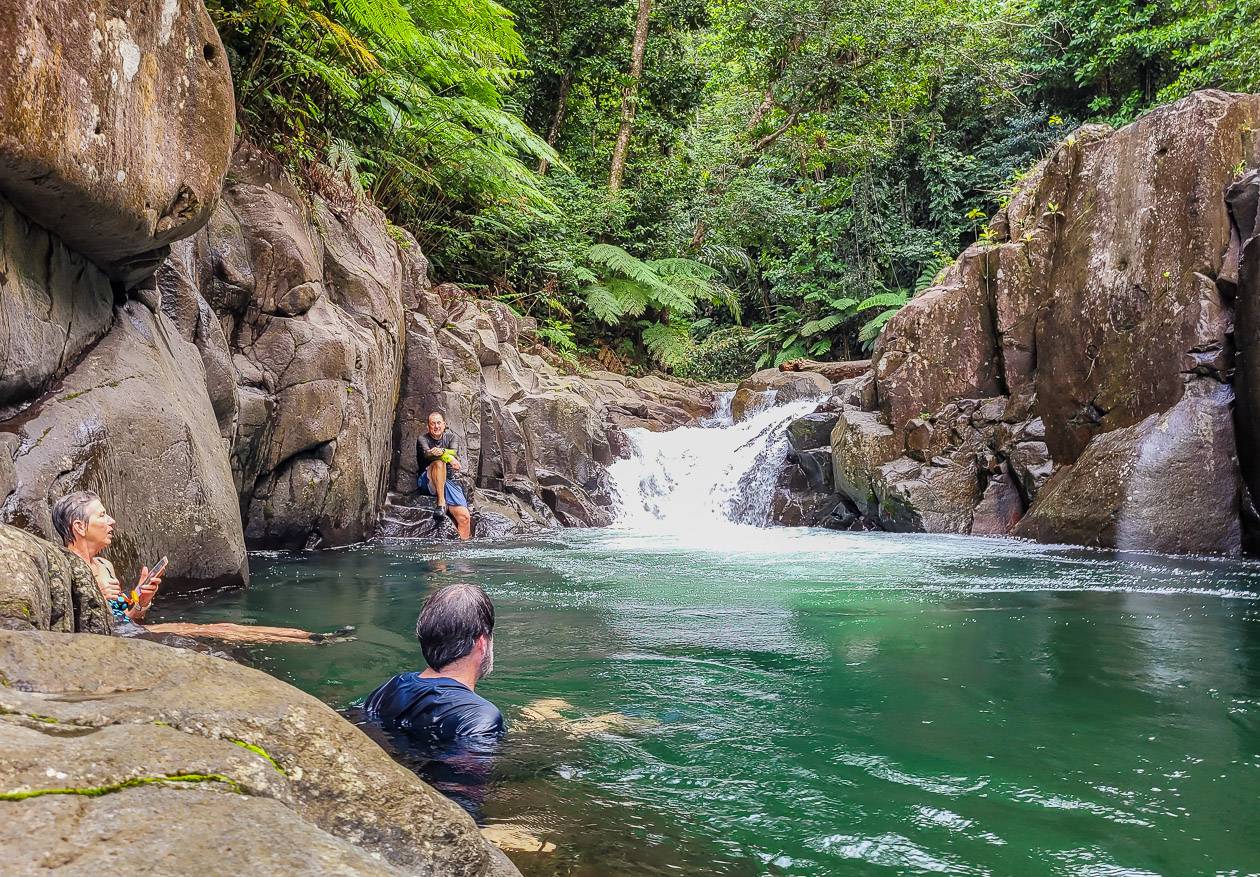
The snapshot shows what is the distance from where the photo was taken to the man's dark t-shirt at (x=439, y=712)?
3428mm

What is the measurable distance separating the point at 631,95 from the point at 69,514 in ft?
66.1

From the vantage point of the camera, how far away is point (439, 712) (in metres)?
3.45

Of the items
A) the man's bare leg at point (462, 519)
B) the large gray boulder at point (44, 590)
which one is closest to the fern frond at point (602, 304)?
the man's bare leg at point (462, 519)

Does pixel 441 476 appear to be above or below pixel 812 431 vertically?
below

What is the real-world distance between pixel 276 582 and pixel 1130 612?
6783mm

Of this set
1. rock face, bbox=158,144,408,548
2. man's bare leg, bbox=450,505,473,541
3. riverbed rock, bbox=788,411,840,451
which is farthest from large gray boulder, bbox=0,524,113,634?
riverbed rock, bbox=788,411,840,451

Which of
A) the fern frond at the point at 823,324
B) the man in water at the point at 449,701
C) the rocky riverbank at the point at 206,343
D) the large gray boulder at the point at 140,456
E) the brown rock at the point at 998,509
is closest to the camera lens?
the man in water at the point at 449,701

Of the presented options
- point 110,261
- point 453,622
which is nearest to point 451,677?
point 453,622

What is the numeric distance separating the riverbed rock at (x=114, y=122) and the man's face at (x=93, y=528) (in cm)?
186

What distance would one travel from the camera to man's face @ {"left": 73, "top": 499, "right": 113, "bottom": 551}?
180 inches

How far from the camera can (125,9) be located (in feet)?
18.5

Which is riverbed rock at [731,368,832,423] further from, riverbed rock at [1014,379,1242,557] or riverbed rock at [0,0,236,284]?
riverbed rock at [0,0,236,284]

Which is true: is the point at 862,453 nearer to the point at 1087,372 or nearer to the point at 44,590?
the point at 1087,372

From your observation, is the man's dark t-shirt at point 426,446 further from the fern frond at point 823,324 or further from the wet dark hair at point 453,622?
the fern frond at point 823,324
